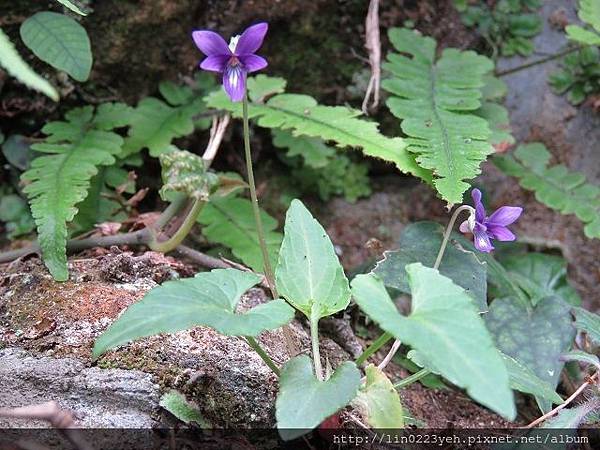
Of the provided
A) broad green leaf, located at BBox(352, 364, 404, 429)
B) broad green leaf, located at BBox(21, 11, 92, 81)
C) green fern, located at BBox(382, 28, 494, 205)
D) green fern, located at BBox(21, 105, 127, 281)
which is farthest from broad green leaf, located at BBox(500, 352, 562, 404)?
broad green leaf, located at BBox(21, 11, 92, 81)

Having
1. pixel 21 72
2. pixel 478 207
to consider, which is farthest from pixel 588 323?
pixel 21 72

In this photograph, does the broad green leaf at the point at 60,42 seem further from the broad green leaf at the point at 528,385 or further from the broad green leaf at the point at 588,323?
the broad green leaf at the point at 588,323

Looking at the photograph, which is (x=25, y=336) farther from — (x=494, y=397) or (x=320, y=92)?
(x=320, y=92)

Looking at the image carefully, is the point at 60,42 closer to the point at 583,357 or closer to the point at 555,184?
the point at 583,357

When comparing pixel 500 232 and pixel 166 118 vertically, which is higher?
pixel 500 232

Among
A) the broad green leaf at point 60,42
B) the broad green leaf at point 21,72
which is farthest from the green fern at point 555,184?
the broad green leaf at point 21,72

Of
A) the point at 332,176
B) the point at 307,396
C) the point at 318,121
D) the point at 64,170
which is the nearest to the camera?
the point at 307,396
